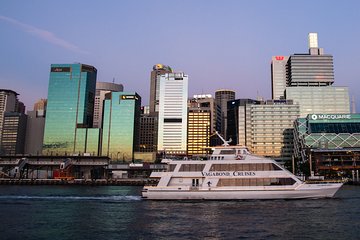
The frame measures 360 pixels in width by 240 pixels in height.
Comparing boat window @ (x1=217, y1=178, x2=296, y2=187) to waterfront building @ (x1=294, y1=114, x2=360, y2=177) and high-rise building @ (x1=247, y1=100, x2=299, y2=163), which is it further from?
high-rise building @ (x1=247, y1=100, x2=299, y2=163)

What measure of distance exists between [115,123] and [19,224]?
16708cm

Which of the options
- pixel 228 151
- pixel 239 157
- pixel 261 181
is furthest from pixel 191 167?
pixel 261 181

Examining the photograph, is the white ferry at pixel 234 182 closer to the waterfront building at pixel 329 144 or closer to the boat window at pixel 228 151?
the boat window at pixel 228 151

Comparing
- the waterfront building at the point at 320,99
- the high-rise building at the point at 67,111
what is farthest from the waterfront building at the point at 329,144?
the high-rise building at the point at 67,111

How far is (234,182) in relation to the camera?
4103cm

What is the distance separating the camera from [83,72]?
186 metres

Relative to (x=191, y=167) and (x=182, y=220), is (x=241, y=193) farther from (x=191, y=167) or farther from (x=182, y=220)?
(x=182, y=220)

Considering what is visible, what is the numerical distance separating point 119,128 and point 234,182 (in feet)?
516

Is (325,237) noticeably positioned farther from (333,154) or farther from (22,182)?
(333,154)

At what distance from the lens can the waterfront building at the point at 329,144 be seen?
4852 inches

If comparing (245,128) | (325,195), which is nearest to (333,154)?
(245,128)

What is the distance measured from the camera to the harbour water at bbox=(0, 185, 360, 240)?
2411 centimetres

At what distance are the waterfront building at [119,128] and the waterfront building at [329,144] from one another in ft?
297

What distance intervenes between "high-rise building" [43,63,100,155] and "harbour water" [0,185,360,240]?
148m
